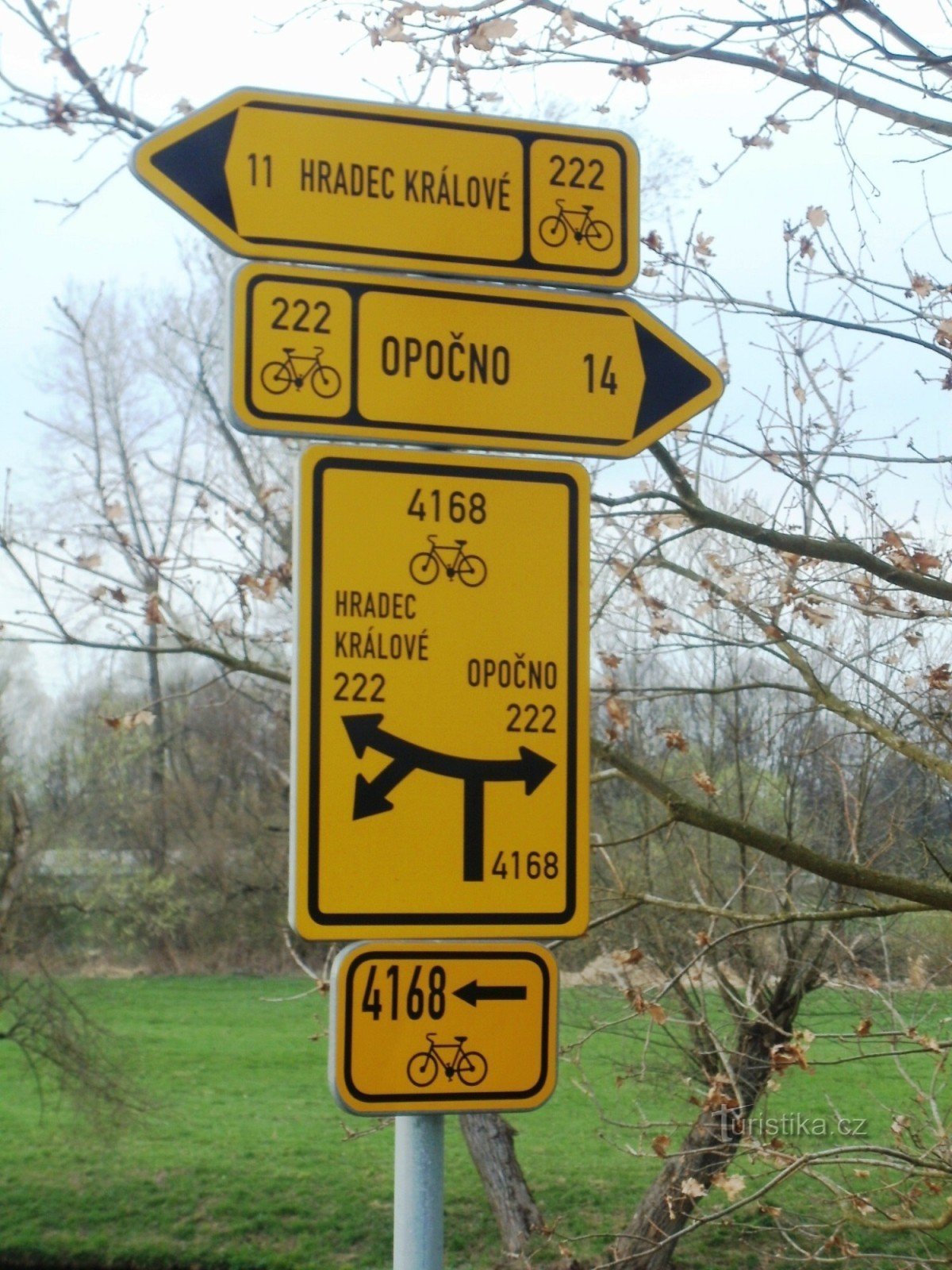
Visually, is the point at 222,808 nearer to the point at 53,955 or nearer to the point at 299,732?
the point at 53,955

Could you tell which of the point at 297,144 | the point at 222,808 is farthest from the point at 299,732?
the point at 222,808

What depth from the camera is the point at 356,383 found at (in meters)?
2.00

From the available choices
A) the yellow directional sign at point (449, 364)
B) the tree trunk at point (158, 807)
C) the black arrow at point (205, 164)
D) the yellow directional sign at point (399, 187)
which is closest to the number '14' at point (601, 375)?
the yellow directional sign at point (449, 364)

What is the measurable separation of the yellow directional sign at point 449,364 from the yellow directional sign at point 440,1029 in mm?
722

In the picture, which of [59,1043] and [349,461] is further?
[59,1043]

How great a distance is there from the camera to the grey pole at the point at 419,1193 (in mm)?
1858

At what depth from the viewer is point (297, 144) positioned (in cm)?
211

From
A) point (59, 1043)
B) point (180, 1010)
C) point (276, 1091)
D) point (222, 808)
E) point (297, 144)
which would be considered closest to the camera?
point (297, 144)

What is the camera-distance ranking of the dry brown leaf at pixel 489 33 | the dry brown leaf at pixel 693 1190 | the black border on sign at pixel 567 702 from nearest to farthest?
the black border on sign at pixel 567 702 → the dry brown leaf at pixel 489 33 → the dry brown leaf at pixel 693 1190

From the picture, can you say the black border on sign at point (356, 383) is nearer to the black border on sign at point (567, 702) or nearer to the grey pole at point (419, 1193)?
the black border on sign at point (567, 702)

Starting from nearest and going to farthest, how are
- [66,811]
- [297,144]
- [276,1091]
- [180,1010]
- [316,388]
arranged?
1. [316,388]
2. [297,144]
3. [66,811]
4. [276,1091]
5. [180,1010]

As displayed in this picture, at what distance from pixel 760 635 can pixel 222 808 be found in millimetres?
26792

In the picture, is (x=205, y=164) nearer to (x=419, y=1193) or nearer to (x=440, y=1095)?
(x=440, y=1095)

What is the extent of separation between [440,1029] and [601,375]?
3.23 ft
